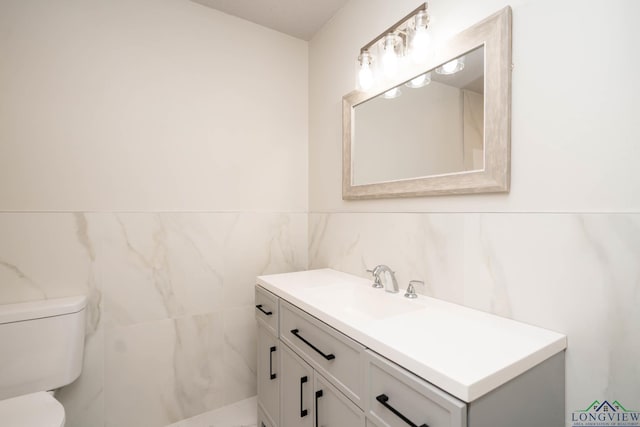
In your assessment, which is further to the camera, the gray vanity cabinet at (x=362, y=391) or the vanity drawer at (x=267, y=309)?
the vanity drawer at (x=267, y=309)

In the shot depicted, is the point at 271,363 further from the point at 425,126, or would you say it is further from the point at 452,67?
the point at 452,67

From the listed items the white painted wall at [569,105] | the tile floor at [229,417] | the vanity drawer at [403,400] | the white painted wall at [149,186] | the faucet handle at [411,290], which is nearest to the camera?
the vanity drawer at [403,400]

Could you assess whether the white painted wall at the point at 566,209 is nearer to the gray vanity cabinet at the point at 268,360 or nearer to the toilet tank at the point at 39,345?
the gray vanity cabinet at the point at 268,360

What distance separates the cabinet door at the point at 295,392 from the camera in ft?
3.68

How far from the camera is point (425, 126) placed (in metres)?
1.29

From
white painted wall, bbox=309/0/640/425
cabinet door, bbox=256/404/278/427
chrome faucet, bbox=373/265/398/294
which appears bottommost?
cabinet door, bbox=256/404/278/427

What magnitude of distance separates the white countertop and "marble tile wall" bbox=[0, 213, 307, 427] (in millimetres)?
667

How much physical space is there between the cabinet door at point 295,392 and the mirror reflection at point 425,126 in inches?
36.0

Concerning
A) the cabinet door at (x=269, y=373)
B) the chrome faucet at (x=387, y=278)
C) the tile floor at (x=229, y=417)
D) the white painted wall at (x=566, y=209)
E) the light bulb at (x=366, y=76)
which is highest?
the light bulb at (x=366, y=76)

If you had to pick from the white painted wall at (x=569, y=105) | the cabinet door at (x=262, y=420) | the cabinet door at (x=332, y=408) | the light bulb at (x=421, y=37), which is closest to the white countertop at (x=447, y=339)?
the cabinet door at (x=332, y=408)

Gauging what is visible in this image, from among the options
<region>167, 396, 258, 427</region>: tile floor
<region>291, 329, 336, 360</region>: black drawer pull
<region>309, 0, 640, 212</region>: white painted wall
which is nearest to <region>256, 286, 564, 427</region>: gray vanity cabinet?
<region>291, 329, 336, 360</region>: black drawer pull

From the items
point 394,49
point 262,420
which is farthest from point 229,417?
point 394,49

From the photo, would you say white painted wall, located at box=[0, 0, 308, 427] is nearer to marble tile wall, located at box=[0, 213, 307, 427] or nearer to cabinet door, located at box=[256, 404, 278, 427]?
marble tile wall, located at box=[0, 213, 307, 427]

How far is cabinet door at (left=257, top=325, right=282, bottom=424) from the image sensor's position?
137 cm
